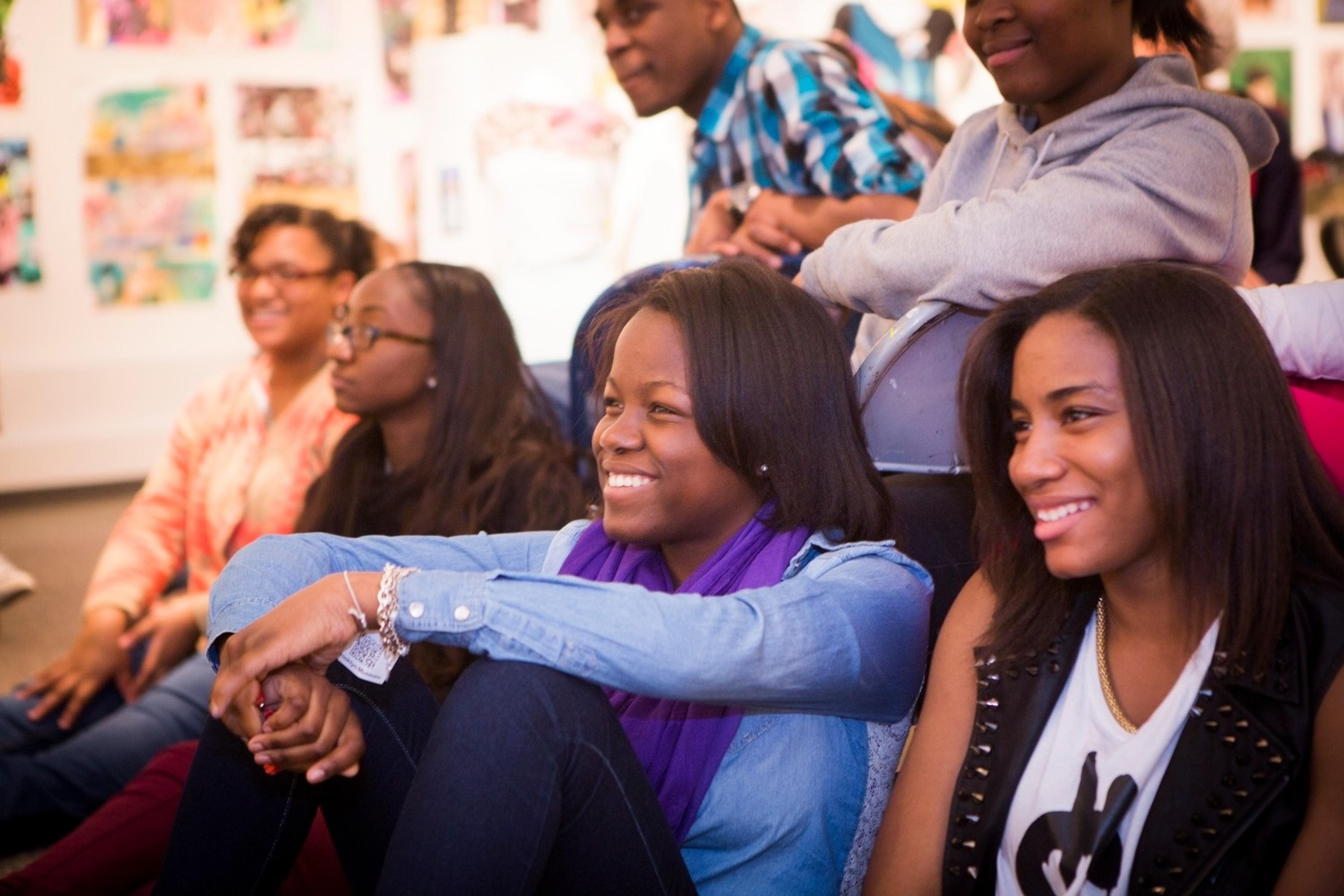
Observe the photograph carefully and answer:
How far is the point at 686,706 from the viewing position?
1.45 meters

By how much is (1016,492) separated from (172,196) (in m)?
4.79

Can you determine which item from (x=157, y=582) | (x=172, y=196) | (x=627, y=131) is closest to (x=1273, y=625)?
(x=157, y=582)

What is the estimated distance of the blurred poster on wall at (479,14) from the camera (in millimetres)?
5219

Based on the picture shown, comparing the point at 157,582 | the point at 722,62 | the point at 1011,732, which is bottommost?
the point at 157,582

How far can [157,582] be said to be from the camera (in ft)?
9.34

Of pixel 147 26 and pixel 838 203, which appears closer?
pixel 838 203

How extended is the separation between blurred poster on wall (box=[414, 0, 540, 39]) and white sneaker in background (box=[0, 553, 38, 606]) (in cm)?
253

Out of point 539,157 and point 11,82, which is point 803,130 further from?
point 11,82

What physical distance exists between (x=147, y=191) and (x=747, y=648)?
484 centimetres

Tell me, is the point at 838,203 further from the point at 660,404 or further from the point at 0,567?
the point at 0,567

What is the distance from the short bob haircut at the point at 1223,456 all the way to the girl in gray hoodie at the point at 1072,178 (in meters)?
0.22

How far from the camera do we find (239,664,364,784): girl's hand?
4.41 feet

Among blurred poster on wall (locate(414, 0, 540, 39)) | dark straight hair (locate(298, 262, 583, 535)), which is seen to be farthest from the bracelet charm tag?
blurred poster on wall (locate(414, 0, 540, 39))

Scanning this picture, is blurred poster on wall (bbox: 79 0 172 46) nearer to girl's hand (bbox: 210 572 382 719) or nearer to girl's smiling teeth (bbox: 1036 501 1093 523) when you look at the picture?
girl's hand (bbox: 210 572 382 719)
